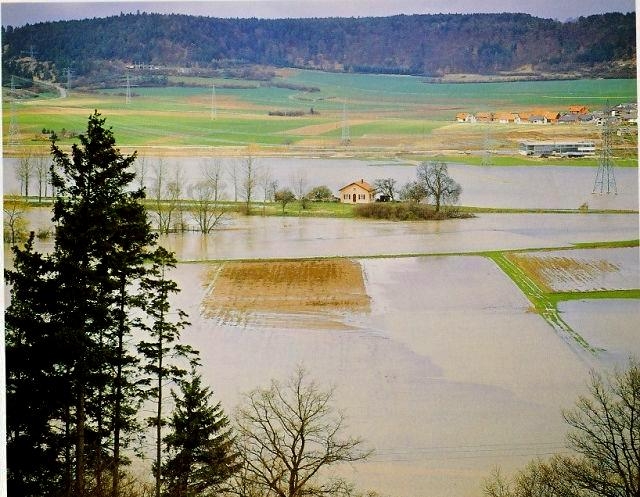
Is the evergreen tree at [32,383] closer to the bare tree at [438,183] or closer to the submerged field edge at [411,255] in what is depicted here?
the submerged field edge at [411,255]

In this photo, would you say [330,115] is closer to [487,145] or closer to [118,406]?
[487,145]

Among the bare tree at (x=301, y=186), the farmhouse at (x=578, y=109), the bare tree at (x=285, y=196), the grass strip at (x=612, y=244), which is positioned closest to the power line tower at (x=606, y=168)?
the farmhouse at (x=578, y=109)

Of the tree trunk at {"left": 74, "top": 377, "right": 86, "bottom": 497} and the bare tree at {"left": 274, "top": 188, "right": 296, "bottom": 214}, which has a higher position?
the bare tree at {"left": 274, "top": 188, "right": 296, "bottom": 214}

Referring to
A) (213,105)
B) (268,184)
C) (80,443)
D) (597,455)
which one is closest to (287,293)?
(268,184)

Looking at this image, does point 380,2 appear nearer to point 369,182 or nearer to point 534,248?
point 369,182

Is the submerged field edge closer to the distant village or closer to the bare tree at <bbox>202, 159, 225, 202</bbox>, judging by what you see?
the bare tree at <bbox>202, 159, 225, 202</bbox>

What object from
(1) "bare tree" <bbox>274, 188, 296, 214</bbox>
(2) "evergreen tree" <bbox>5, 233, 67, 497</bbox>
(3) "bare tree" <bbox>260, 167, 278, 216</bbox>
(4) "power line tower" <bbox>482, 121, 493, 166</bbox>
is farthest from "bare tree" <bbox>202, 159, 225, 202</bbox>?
(4) "power line tower" <bbox>482, 121, 493, 166</bbox>
